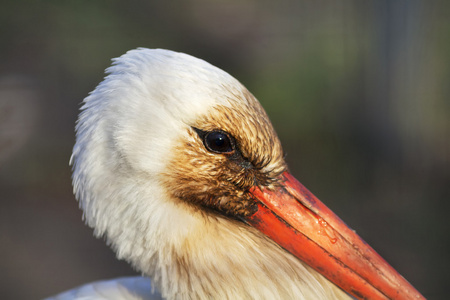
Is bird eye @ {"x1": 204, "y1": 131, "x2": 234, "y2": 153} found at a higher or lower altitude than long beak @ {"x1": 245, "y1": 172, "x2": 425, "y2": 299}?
higher

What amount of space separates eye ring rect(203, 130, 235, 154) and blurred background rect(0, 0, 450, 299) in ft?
9.55

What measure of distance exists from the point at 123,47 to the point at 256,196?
17.2 ft

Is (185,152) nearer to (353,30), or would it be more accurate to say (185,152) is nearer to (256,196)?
(256,196)

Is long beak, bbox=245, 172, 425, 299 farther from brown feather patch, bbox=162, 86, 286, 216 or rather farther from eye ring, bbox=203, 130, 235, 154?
eye ring, bbox=203, 130, 235, 154

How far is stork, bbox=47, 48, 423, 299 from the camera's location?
5.10 ft

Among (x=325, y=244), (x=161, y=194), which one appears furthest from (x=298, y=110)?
(x=161, y=194)

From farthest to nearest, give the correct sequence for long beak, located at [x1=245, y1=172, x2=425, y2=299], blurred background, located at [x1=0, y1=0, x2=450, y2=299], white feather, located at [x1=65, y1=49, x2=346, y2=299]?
blurred background, located at [x1=0, y1=0, x2=450, y2=299], long beak, located at [x1=245, y1=172, x2=425, y2=299], white feather, located at [x1=65, y1=49, x2=346, y2=299]

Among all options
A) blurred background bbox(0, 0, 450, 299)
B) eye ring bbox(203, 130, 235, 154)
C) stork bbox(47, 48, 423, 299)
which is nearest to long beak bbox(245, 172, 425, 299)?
stork bbox(47, 48, 423, 299)

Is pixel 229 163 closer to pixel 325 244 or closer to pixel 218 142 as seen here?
pixel 218 142

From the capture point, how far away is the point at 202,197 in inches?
65.3

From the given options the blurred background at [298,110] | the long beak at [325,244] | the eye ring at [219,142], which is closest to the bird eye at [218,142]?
the eye ring at [219,142]

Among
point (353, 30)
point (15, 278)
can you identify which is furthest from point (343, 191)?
point (15, 278)

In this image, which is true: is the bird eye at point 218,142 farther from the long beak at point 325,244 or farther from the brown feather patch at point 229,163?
the long beak at point 325,244

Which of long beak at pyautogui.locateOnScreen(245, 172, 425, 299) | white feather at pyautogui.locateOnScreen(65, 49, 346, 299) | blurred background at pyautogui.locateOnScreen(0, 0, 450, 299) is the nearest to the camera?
white feather at pyautogui.locateOnScreen(65, 49, 346, 299)
